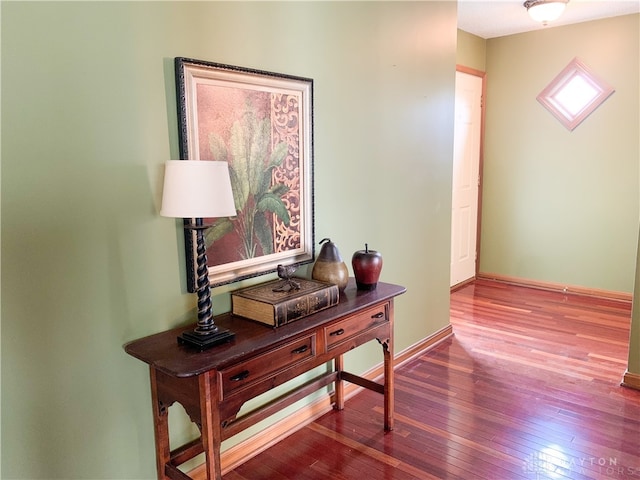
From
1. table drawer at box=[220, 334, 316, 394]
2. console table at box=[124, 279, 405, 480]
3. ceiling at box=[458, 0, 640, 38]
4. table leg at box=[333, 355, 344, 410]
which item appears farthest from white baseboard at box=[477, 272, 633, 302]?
table drawer at box=[220, 334, 316, 394]

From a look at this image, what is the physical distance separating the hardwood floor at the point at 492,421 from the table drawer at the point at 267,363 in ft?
1.99

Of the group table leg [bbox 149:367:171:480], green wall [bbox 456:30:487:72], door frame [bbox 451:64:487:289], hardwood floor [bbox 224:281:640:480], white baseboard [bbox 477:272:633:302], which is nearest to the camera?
table leg [bbox 149:367:171:480]

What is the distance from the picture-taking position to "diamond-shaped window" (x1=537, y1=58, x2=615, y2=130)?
4527mm

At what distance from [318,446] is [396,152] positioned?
174cm

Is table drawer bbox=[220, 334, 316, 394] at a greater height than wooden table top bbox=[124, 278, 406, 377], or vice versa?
wooden table top bbox=[124, 278, 406, 377]

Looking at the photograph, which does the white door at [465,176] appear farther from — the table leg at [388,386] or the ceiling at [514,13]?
the table leg at [388,386]

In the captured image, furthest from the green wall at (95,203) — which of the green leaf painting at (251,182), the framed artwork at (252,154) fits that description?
the green leaf painting at (251,182)

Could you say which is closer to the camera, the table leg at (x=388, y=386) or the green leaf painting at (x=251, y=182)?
the green leaf painting at (x=251, y=182)

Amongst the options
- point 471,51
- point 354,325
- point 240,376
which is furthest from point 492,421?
point 471,51

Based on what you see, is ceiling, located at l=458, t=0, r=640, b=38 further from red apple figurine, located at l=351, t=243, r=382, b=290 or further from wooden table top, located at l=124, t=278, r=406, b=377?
wooden table top, located at l=124, t=278, r=406, b=377

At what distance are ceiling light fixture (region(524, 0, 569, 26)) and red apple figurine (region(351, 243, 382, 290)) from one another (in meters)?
2.82

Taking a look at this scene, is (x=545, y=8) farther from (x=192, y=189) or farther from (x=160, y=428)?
(x=160, y=428)

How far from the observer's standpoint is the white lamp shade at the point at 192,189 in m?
1.58

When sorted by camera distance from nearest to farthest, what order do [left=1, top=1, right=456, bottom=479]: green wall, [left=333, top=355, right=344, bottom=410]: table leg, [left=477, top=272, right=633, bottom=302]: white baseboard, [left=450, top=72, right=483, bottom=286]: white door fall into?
1. [left=1, top=1, right=456, bottom=479]: green wall
2. [left=333, top=355, right=344, bottom=410]: table leg
3. [left=477, top=272, right=633, bottom=302]: white baseboard
4. [left=450, top=72, right=483, bottom=286]: white door
